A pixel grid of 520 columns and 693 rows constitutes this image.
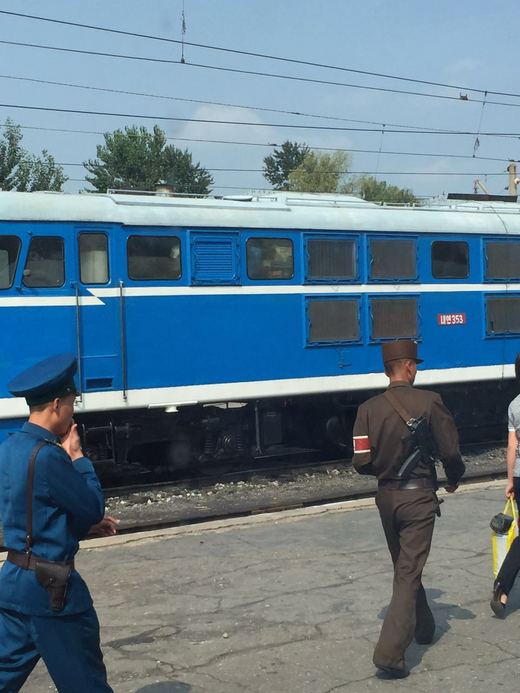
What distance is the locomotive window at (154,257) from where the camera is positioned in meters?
11.4

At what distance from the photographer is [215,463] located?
1296 centimetres

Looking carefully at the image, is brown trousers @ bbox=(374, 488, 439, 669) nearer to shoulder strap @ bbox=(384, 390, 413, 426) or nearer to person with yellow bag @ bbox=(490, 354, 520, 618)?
shoulder strap @ bbox=(384, 390, 413, 426)

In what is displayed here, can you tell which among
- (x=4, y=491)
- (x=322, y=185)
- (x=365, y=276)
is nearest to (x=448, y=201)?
(x=365, y=276)

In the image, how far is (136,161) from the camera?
6419 centimetres

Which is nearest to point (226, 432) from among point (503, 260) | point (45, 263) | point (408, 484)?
point (45, 263)

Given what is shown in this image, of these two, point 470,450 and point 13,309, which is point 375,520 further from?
point 470,450

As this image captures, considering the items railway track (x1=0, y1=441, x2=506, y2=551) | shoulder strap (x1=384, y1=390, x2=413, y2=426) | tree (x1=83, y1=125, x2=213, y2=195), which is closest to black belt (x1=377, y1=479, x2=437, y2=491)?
shoulder strap (x1=384, y1=390, x2=413, y2=426)

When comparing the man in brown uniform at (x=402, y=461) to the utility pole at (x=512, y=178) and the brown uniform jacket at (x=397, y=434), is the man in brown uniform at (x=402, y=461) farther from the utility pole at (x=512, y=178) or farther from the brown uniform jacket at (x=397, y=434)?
the utility pole at (x=512, y=178)

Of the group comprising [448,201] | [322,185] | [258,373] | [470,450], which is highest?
[322,185]

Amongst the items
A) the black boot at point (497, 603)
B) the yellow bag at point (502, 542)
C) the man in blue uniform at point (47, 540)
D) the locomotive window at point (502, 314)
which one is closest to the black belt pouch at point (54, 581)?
the man in blue uniform at point (47, 540)

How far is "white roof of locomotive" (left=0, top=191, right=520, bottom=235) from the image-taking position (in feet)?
36.1

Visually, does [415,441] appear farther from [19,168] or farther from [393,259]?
[19,168]

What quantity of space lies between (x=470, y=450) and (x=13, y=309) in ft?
24.6

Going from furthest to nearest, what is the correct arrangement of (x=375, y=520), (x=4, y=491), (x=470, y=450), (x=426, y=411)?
(x=470, y=450), (x=375, y=520), (x=426, y=411), (x=4, y=491)
